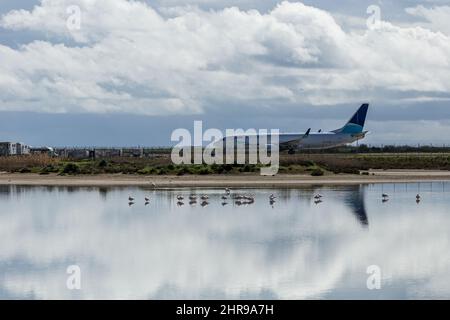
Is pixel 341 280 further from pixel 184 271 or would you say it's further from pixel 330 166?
pixel 330 166

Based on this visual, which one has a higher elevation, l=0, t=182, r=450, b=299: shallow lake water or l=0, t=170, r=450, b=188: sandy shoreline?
l=0, t=170, r=450, b=188: sandy shoreline

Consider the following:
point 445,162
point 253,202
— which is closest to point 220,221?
point 253,202

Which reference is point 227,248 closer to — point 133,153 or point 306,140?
point 306,140

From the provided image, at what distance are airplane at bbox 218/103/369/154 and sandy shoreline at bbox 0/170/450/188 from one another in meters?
23.9

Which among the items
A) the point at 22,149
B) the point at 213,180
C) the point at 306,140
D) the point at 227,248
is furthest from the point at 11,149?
the point at 227,248

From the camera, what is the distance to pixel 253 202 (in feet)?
150

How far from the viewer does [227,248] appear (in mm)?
29266

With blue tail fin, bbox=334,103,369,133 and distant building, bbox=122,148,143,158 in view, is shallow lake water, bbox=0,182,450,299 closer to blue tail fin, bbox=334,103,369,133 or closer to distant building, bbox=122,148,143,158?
blue tail fin, bbox=334,103,369,133

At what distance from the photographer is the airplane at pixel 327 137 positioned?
93250 mm

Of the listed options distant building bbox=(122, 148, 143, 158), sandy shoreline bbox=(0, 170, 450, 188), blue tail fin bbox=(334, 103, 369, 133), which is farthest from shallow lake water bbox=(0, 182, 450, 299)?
distant building bbox=(122, 148, 143, 158)

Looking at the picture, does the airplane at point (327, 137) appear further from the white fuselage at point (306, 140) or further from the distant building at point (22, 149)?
the distant building at point (22, 149)

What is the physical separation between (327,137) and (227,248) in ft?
228

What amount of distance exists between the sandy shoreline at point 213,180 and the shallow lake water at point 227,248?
12.5 metres

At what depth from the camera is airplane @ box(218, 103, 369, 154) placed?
306ft
